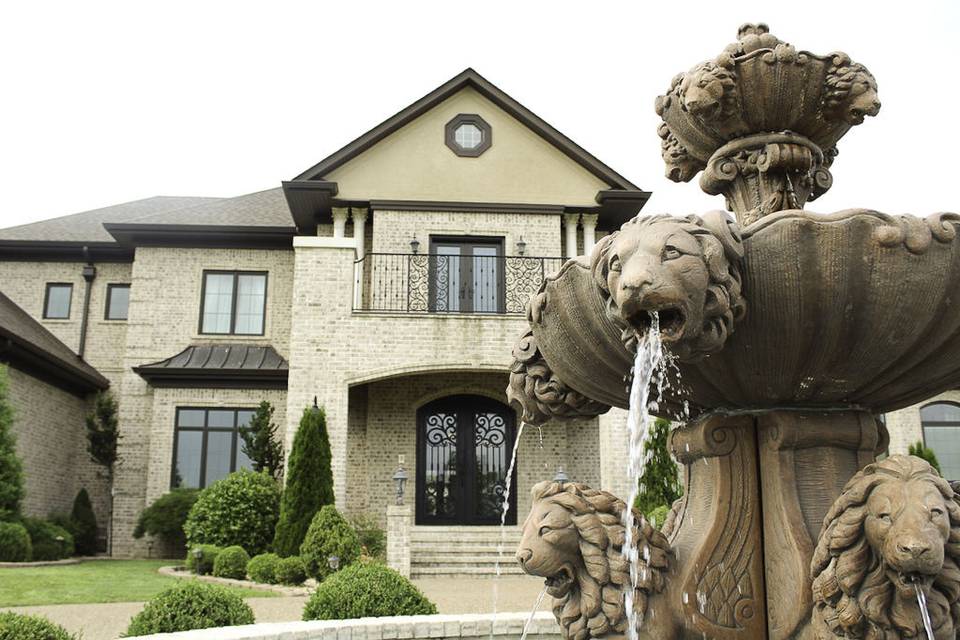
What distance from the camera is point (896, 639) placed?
8.89ft

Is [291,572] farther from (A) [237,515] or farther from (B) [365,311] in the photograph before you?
(B) [365,311]

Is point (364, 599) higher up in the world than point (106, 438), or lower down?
lower down

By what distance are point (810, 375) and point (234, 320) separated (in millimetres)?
19145

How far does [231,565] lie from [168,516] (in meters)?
5.20

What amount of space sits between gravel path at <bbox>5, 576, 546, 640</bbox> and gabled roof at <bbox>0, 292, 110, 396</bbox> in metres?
9.12

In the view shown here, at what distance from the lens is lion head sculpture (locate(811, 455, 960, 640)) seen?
257cm

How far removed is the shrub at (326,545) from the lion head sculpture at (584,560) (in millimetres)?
10070

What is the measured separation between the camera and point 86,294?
21953mm

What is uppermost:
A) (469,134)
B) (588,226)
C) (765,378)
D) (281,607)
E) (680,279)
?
(469,134)

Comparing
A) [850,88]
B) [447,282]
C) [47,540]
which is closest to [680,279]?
[850,88]

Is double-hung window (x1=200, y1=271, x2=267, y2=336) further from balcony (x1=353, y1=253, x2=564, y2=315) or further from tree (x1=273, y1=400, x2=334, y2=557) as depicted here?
tree (x1=273, y1=400, x2=334, y2=557)

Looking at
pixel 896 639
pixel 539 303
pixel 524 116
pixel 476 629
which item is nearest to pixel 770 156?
pixel 539 303

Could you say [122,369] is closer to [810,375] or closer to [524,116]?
[524,116]

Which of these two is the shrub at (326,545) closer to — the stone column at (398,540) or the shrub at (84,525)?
the stone column at (398,540)
